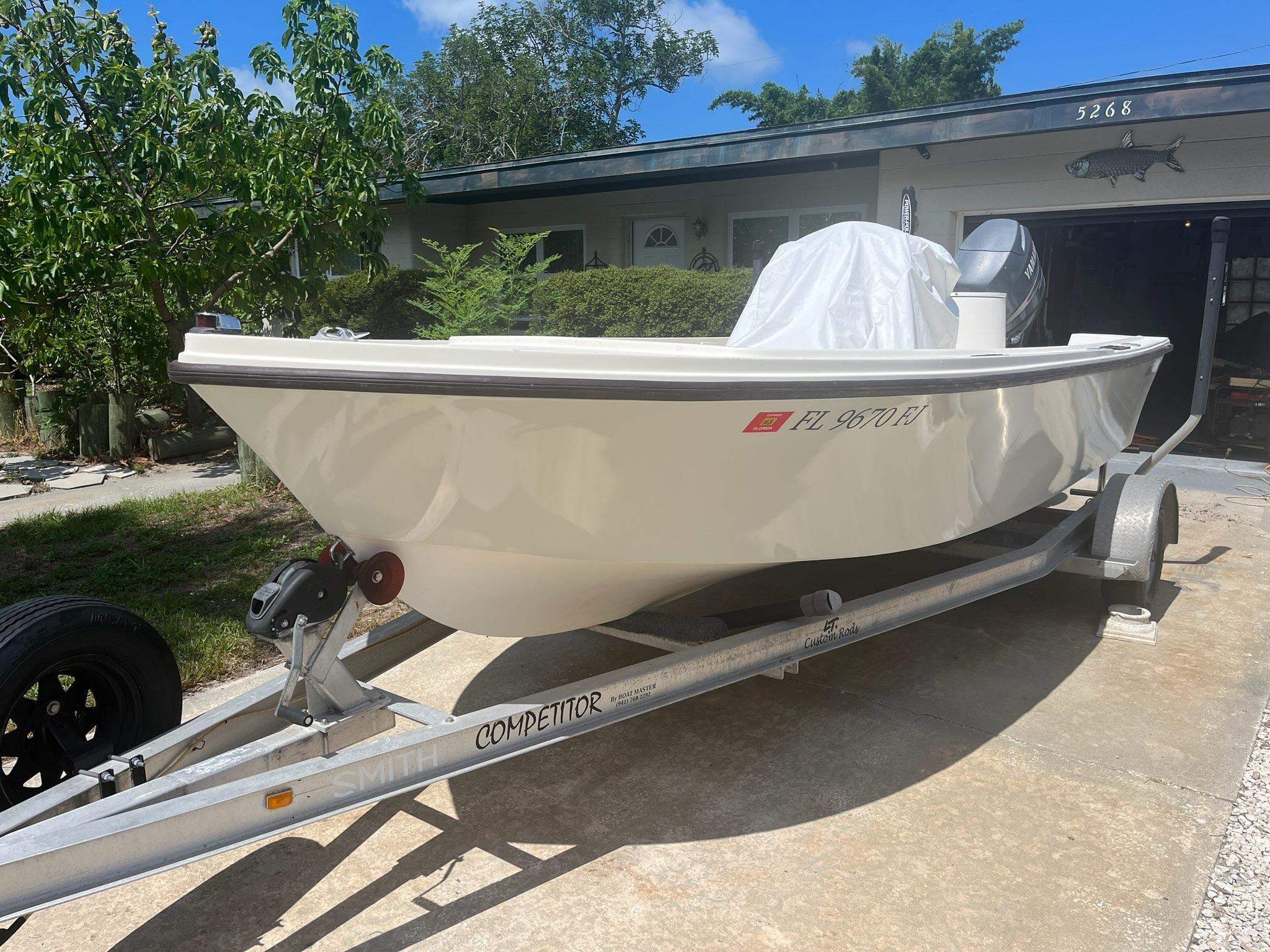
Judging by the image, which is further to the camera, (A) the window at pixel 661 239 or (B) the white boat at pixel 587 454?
(A) the window at pixel 661 239

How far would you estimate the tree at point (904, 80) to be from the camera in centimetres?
3947

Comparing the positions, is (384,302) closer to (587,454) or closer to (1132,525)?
(1132,525)

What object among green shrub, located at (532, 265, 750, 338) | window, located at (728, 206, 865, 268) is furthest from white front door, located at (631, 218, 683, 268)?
green shrub, located at (532, 265, 750, 338)

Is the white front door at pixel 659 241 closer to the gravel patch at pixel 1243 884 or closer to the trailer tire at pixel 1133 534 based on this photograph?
the trailer tire at pixel 1133 534

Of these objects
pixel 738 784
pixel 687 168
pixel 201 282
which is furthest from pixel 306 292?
pixel 738 784

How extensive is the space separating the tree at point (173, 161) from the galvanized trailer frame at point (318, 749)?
14.8ft

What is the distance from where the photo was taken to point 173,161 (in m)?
6.53

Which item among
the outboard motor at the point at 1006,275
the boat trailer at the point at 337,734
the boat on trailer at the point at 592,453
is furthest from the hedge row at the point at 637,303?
the boat on trailer at the point at 592,453

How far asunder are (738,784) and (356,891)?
119cm

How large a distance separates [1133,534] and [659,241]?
9334mm

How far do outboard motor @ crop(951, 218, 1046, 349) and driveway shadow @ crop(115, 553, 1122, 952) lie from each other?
1474 mm

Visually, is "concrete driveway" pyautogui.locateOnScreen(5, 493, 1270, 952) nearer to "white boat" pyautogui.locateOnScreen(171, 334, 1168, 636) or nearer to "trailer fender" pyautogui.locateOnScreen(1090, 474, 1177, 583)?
"trailer fender" pyautogui.locateOnScreen(1090, 474, 1177, 583)

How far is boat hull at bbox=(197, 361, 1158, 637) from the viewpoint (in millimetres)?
2374

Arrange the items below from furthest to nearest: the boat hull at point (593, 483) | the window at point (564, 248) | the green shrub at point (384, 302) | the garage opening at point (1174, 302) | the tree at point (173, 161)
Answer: the window at point (564, 248) < the green shrub at point (384, 302) < the garage opening at point (1174, 302) < the tree at point (173, 161) < the boat hull at point (593, 483)
